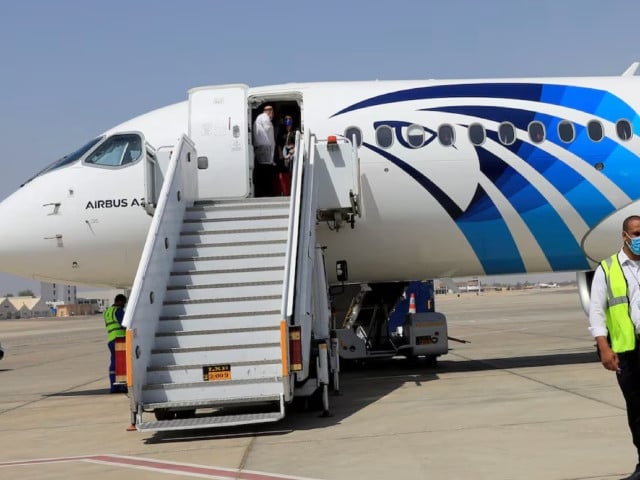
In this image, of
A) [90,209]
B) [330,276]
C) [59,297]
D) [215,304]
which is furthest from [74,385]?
[59,297]

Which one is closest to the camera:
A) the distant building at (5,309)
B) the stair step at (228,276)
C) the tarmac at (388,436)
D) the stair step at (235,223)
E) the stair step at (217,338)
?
the tarmac at (388,436)

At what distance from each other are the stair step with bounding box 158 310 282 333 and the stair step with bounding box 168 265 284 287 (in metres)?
0.66

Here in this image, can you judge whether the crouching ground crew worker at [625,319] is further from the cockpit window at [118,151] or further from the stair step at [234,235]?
the cockpit window at [118,151]

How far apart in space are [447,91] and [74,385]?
10108 millimetres

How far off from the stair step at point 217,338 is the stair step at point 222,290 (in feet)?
2.07

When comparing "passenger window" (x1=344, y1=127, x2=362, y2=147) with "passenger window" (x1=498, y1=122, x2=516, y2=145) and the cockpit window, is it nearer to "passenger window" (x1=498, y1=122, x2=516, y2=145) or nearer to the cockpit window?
"passenger window" (x1=498, y1=122, x2=516, y2=145)

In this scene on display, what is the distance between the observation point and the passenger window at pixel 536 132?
13797 millimetres

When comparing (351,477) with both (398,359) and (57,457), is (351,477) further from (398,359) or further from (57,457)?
(398,359)

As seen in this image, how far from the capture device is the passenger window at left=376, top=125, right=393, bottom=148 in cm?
1366

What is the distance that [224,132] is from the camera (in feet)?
43.9

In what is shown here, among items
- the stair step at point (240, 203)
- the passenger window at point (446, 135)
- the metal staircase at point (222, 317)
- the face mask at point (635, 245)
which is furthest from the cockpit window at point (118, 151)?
the face mask at point (635, 245)

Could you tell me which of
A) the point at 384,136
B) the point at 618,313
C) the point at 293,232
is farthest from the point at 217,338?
the point at 618,313

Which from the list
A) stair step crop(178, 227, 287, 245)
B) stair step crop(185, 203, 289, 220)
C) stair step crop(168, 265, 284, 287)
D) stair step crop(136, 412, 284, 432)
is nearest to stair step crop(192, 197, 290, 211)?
stair step crop(185, 203, 289, 220)

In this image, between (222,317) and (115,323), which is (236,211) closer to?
(222,317)
